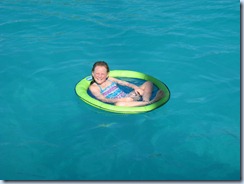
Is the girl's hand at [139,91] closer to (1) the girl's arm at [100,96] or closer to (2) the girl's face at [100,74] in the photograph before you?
(1) the girl's arm at [100,96]

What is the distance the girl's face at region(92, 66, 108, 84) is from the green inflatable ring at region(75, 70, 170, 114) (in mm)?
315

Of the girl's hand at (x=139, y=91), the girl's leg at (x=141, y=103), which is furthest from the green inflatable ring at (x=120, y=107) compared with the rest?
the girl's hand at (x=139, y=91)

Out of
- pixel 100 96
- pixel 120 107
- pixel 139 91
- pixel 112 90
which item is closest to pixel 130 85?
pixel 139 91

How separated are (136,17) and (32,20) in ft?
8.91

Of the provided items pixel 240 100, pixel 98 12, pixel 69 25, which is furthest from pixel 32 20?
pixel 240 100

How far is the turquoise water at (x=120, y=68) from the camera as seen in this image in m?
5.51

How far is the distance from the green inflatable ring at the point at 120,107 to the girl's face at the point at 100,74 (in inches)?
12.4

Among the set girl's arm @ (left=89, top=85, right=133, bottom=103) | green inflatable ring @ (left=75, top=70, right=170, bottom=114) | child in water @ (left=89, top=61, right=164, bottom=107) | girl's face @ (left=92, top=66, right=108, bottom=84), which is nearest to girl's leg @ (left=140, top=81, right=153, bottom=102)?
child in water @ (left=89, top=61, right=164, bottom=107)

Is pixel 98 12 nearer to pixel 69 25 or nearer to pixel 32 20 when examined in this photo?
pixel 69 25

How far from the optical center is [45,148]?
583 centimetres

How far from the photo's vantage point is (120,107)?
621cm

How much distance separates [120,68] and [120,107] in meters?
1.97

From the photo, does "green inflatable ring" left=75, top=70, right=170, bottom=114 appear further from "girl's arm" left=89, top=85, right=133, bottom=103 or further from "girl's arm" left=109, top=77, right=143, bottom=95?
"girl's arm" left=109, top=77, right=143, bottom=95

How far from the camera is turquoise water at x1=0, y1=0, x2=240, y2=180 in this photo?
18.1ft
